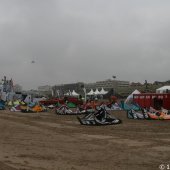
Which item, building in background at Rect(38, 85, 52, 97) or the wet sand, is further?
building in background at Rect(38, 85, 52, 97)

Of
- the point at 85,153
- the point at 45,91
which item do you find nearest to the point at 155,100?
the point at 85,153

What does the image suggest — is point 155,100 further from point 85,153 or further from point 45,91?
point 45,91

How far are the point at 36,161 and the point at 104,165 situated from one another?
1653mm

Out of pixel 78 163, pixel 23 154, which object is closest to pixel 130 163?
pixel 78 163

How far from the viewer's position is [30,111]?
37.9 metres

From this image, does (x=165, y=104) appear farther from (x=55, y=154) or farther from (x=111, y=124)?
(x=55, y=154)

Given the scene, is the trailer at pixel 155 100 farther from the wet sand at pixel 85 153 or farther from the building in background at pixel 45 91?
the building in background at pixel 45 91

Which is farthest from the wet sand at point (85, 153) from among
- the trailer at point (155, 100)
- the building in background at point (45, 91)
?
the building in background at point (45, 91)

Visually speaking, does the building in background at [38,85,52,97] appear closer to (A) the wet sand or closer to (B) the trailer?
(B) the trailer

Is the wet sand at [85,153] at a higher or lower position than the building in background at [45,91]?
lower

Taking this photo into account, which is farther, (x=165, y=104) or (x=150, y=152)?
(x=165, y=104)

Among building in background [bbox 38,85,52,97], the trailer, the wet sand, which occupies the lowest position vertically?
the wet sand

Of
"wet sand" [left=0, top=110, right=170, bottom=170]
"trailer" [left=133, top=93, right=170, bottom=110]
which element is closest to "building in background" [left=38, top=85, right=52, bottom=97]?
"trailer" [left=133, top=93, right=170, bottom=110]

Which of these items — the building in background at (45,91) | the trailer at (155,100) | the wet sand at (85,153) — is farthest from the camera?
the building in background at (45,91)
